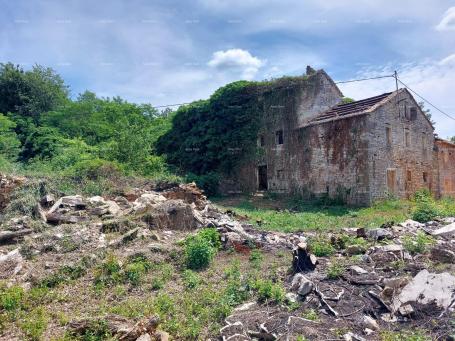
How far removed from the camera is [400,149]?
18328mm

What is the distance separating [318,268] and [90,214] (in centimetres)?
578

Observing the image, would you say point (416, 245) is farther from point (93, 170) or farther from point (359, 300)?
point (93, 170)

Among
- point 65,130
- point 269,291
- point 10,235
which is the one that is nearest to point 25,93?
point 65,130

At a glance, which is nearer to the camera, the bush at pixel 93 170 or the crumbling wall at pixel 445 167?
the bush at pixel 93 170

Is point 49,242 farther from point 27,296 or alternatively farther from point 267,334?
point 267,334

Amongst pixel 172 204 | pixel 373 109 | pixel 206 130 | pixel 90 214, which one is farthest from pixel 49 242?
pixel 206 130

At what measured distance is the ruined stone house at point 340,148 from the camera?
16828 millimetres

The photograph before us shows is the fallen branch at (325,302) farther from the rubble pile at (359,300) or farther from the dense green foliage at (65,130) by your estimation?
the dense green foliage at (65,130)

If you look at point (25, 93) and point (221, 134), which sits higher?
point (25, 93)

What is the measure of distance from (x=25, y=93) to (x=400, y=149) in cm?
2359

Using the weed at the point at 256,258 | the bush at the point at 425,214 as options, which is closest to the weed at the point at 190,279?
the weed at the point at 256,258

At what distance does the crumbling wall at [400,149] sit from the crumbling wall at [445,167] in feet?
3.07

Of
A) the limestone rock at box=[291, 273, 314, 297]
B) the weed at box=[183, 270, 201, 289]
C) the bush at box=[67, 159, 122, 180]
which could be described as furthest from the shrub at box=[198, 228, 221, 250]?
the bush at box=[67, 159, 122, 180]

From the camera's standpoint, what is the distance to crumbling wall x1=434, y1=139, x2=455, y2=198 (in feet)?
71.2
